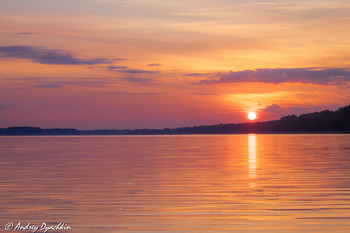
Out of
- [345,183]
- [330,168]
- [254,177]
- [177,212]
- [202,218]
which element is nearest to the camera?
[202,218]

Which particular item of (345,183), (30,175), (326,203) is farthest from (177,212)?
(30,175)

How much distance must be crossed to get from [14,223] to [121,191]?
21.6ft

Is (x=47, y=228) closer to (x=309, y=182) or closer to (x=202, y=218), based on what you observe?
(x=202, y=218)

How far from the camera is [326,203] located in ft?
51.8

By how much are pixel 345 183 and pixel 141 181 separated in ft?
29.4

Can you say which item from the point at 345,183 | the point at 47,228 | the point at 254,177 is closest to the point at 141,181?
the point at 254,177

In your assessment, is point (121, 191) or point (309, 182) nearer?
point (121, 191)

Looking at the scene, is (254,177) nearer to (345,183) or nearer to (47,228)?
(345,183)

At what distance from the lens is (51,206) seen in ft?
50.7

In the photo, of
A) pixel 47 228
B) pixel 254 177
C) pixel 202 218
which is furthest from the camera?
pixel 254 177

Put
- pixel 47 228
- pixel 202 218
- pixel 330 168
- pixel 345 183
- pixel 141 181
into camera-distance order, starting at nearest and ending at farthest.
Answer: pixel 47 228
pixel 202 218
pixel 345 183
pixel 141 181
pixel 330 168

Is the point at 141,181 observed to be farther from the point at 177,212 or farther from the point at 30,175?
the point at 177,212

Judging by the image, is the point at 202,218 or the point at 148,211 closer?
the point at 202,218

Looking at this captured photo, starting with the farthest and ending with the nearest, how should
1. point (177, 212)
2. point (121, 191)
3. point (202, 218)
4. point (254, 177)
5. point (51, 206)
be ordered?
point (254, 177)
point (121, 191)
point (51, 206)
point (177, 212)
point (202, 218)
